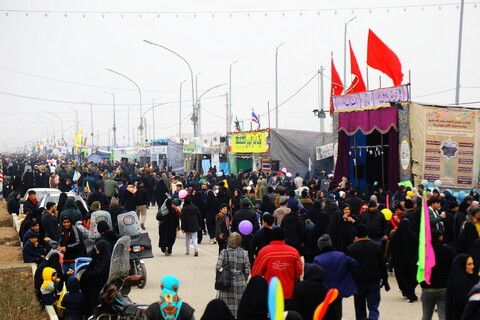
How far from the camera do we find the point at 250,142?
113ft

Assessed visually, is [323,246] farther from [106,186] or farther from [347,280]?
[106,186]

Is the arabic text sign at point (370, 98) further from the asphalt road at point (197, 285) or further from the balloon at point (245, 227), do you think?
the balloon at point (245, 227)

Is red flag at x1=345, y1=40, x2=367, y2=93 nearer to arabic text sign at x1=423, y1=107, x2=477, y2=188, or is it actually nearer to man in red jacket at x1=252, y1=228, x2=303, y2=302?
arabic text sign at x1=423, y1=107, x2=477, y2=188

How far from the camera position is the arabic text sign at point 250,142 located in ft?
108

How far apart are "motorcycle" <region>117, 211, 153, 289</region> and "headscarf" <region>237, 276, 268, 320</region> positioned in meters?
5.29

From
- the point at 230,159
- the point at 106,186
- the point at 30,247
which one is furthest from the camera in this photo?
the point at 230,159

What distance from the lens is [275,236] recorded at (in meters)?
8.45

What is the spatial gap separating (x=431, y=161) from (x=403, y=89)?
2.32 m

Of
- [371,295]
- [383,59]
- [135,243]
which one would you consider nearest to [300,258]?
[371,295]

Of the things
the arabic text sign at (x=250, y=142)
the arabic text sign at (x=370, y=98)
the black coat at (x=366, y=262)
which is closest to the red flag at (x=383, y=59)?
the arabic text sign at (x=370, y=98)

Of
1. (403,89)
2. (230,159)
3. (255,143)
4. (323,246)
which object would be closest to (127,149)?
(230,159)

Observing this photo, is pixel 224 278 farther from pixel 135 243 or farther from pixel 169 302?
pixel 135 243

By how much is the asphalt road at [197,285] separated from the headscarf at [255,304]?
4102 millimetres

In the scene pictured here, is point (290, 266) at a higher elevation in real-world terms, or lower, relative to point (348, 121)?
lower
